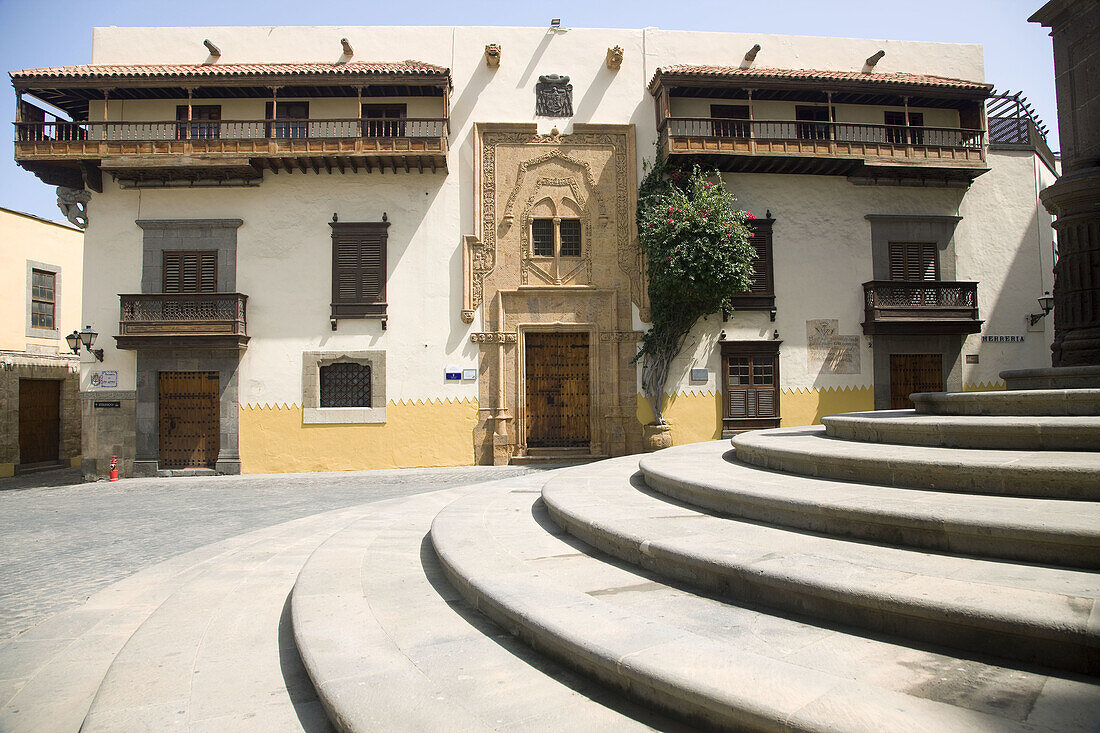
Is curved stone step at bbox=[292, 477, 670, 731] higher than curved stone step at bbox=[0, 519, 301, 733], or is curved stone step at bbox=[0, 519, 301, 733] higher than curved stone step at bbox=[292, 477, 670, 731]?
curved stone step at bbox=[292, 477, 670, 731]

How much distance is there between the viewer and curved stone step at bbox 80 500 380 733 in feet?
9.53

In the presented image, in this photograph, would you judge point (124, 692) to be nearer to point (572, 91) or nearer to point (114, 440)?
point (114, 440)

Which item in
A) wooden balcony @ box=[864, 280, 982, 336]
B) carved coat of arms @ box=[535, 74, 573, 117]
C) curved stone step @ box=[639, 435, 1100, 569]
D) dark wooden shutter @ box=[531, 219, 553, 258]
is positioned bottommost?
curved stone step @ box=[639, 435, 1100, 569]

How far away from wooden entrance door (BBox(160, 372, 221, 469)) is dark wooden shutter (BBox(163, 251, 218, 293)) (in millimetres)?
2255

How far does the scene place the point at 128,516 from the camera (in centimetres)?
956

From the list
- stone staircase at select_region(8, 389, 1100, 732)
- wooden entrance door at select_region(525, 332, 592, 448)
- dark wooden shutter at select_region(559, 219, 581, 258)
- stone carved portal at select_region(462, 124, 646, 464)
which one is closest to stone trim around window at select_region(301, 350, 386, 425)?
stone carved portal at select_region(462, 124, 646, 464)

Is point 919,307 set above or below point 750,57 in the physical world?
below

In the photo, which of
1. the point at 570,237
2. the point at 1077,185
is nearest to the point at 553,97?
the point at 570,237

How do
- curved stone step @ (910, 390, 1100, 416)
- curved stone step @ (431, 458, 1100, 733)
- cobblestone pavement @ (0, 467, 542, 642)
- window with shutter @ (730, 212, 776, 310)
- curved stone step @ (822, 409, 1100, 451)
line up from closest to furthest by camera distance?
curved stone step @ (431, 458, 1100, 733), curved stone step @ (822, 409, 1100, 451), curved stone step @ (910, 390, 1100, 416), cobblestone pavement @ (0, 467, 542, 642), window with shutter @ (730, 212, 776, 310)

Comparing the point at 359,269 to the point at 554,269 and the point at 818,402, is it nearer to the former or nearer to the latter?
the point at 554,269

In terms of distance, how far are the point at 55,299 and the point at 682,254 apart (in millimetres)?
20786

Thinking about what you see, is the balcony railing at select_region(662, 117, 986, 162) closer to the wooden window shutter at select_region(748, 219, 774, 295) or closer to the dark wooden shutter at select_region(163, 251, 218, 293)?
the wooden window shutter at select_region(748, 219, 774, 295)

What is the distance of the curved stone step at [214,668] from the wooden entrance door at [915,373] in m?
16.7

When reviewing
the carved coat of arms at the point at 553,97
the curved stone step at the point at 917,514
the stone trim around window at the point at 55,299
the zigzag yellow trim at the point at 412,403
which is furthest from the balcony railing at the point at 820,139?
the stone trim around window at the point at 55,299
